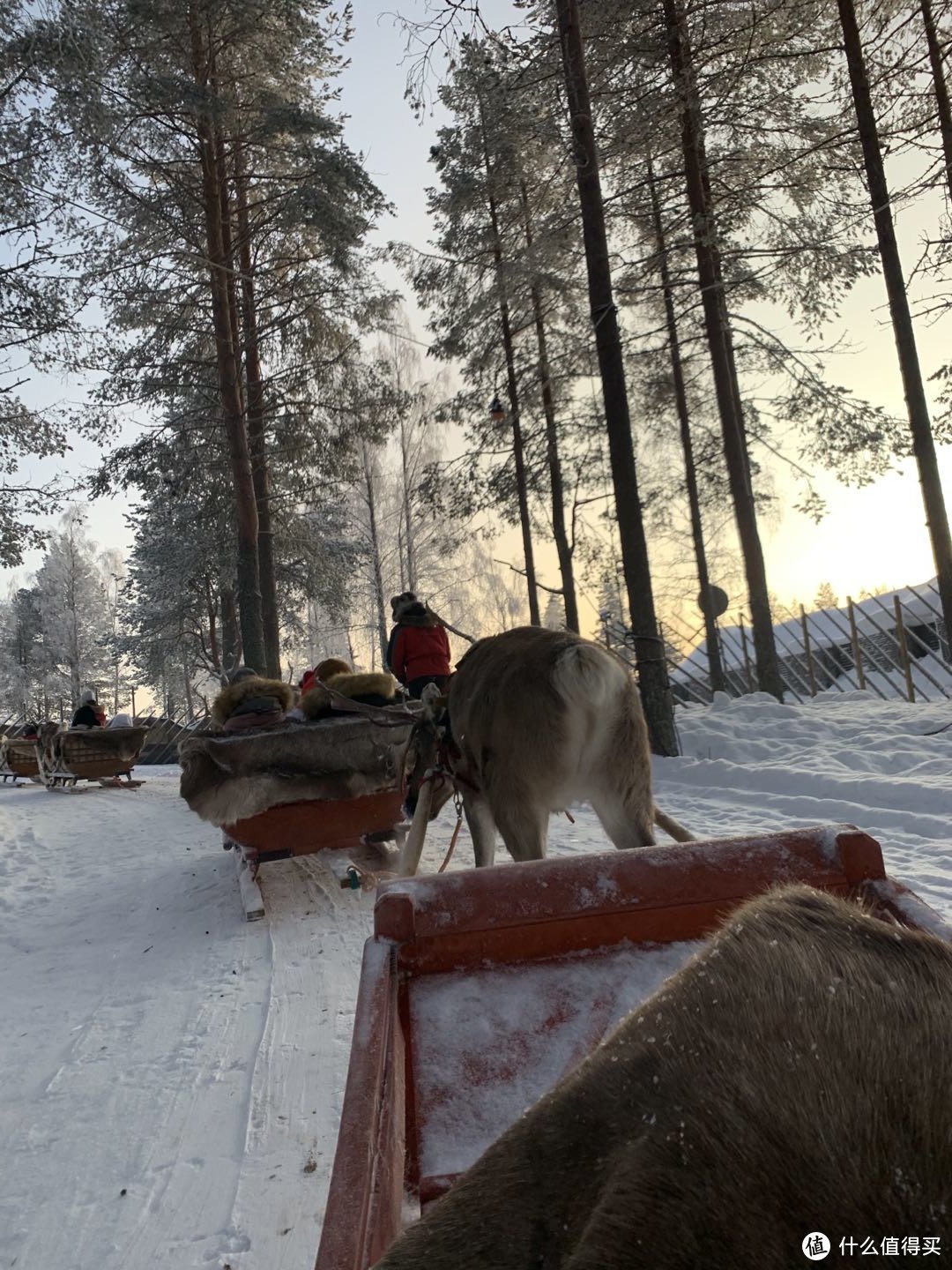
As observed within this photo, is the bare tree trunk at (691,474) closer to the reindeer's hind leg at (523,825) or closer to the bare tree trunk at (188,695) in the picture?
the reindeer's hind leg at (523,825)

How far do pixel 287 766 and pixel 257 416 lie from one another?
12.6 metres

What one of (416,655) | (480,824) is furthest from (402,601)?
(480,824)

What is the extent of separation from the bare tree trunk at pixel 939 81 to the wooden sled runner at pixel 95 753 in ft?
60.2

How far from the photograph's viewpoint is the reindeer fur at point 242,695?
6.81 m

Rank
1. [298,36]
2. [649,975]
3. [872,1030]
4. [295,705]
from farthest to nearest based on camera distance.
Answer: [298,36]
[295,705]
[649,975]
[872,1030]

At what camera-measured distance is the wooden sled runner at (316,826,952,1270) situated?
5.80ft

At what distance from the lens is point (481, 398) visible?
65.1 ft

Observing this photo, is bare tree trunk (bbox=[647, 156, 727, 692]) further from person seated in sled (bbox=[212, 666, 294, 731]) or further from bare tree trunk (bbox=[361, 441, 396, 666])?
bare tree trunk (bbox=[361, 441, 396, 666])

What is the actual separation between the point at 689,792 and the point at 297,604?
16685 millimetres

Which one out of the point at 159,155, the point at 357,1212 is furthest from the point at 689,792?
the point at 159,155

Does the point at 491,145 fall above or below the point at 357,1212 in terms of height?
above

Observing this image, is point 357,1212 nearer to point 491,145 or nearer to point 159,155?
point 491,145

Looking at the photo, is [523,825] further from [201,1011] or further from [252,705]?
[252,705]

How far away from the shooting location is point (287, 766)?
231 inches
